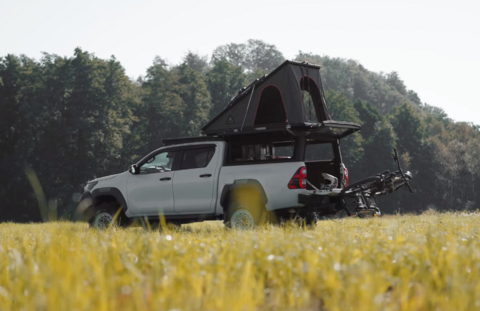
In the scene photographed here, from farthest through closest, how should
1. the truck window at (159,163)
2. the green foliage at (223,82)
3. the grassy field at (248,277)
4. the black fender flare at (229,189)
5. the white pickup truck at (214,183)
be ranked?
the green foliage at (223,82)
the truck window at (159,163)
the black fender flare at (229,189)
the white pickup truck at (214,183)
the grassy field at (248,277)

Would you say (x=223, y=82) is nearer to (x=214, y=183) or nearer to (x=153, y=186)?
(x=153, y=186)

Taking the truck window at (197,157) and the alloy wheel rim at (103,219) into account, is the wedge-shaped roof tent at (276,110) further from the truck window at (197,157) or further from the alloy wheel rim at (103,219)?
the alloy wheel rim at (103,219)

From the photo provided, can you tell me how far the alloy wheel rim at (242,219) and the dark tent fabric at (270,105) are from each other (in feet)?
5.35

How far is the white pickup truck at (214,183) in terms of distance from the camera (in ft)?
33.1

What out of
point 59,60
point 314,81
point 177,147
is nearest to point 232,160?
point 177,147

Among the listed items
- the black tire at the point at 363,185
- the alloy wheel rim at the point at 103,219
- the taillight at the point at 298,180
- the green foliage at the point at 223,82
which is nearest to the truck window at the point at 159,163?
the alloy wheel rim at the point at 103,219

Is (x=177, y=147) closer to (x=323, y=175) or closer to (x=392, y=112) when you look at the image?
(x=323, y=175)

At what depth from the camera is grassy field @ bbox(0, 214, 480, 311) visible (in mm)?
3164

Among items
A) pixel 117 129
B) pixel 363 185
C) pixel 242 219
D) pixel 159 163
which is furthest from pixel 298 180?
pixel 117 129

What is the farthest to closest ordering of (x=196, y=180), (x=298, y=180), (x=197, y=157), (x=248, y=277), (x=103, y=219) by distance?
1. (x=103, y=219)
2. (x=197, y=157)
3. (x=196, y=180)
4. (x=298, y=180)
5. (x=248, y=277)

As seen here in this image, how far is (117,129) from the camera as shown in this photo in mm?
48562

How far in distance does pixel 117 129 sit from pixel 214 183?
39242 millimetres

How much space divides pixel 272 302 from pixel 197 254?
4.73ft

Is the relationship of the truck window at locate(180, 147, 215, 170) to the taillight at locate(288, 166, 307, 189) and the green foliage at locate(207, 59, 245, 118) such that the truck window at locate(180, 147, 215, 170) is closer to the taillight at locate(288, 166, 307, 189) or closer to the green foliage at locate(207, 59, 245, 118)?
the taillight at locate(288, 166, 307, 189)
